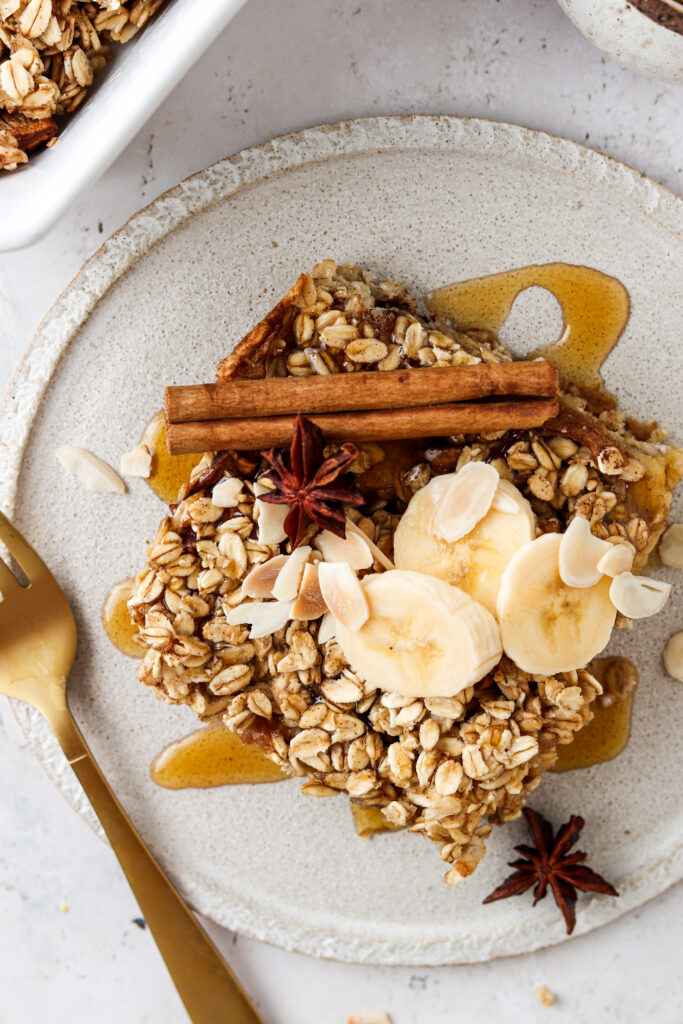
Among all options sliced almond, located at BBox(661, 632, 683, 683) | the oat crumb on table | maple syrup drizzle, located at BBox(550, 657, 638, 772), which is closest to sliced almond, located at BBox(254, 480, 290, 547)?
maple syrup drizzle, located at BBox(550, 657, 638, 772)

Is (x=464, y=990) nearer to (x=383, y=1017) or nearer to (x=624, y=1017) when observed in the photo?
(x=383, y=1017)

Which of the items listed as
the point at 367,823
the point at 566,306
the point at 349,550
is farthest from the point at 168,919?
the point at 566,306

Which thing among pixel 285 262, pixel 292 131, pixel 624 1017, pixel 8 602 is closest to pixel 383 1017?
pixel 624 1017

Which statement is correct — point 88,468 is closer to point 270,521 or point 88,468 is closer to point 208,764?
point 270,521

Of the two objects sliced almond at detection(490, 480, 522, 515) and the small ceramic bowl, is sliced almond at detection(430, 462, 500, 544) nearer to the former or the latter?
sliced almond at detection(490, 480, 522, 515)

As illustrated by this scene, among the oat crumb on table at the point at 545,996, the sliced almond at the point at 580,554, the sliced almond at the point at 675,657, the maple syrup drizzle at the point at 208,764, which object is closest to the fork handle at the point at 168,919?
the maple syrup drizzle at the point at 208,764
